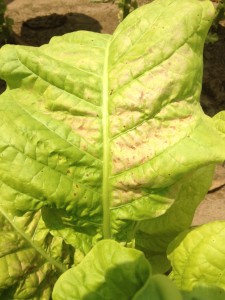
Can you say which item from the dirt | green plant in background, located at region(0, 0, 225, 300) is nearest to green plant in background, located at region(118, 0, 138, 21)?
the dirt

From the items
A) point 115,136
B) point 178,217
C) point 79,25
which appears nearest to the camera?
point 115,136

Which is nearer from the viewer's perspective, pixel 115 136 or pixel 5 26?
pixel 115 136

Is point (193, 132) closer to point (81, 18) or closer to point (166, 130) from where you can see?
point (166, 130)

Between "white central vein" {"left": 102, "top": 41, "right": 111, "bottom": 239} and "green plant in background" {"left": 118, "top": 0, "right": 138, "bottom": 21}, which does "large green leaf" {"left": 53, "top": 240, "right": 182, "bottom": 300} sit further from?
"green plant in background" {"left": 118, "top": 0, "right": 138, "bottom": 21}

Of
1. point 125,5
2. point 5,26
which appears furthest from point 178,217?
point 5,26

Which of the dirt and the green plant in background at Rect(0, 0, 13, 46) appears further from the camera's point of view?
the green plant in background at Rect(0, 0, 13, 46)

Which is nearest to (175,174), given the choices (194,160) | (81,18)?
(194,160)

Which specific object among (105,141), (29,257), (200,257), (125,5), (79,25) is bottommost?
(79,25)

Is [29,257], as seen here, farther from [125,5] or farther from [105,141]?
[125,5]
